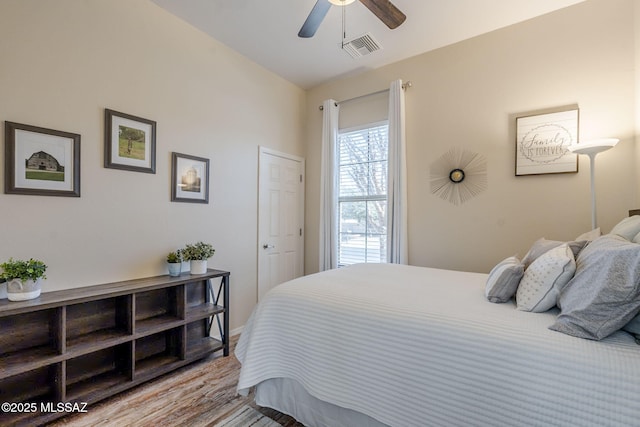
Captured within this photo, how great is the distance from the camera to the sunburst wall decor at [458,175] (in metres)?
2.90

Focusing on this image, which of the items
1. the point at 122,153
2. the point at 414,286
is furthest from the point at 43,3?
the point at 414,286

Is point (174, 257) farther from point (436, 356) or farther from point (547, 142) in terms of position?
point (547, 142)

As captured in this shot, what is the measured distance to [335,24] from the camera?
273cm

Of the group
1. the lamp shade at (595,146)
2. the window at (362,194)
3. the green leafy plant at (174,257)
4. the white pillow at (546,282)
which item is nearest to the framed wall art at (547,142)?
the lamp shade at (595,146)

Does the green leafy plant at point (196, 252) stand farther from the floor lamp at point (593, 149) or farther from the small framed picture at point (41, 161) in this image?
the floor lamp at point (593, 149)

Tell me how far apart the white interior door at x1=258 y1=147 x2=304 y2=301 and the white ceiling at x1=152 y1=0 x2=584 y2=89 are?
3.77 ft

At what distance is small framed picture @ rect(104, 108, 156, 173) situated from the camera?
86.7 inches

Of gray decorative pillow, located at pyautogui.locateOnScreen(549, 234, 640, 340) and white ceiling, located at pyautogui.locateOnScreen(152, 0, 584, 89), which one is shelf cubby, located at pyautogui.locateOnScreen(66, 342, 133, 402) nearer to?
gray decorative pillow, located at pyautogui.locateOnScreen(549, 234, 640, 340)

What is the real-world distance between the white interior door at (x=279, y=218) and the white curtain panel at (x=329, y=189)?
15.7 inches

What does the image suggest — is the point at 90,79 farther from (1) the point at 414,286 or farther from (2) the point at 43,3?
(1) the point at 414,286

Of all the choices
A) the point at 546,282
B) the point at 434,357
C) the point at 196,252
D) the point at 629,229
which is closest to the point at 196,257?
the point at 196,252

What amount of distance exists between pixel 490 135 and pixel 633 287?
2.20 meters

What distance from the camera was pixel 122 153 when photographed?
228cm

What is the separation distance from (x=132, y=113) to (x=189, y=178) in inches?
27.0
